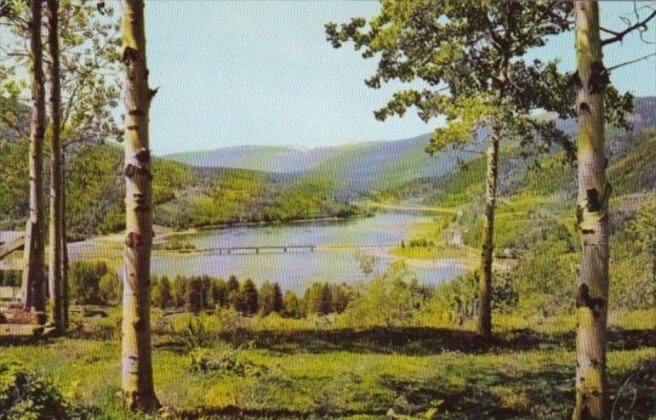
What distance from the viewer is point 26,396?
498cm

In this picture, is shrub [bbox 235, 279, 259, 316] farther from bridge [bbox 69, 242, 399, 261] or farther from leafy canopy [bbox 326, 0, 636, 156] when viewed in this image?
leafy canopy [bbox 326, 0, 636, 156]

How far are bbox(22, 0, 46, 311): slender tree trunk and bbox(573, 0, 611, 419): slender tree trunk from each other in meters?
9.81

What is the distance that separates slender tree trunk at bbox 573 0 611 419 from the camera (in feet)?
14.1

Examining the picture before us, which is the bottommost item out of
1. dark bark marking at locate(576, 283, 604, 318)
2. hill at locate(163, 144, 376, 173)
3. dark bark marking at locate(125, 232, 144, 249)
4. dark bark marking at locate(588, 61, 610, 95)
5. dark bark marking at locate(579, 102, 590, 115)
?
dark bark marking at locate(576, 283, 604, 318)

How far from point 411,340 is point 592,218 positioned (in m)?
Answer: 8.61

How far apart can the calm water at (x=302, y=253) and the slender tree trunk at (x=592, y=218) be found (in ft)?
60.1

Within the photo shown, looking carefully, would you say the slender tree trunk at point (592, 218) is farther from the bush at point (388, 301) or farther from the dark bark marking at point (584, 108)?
the bush at point (388, 301)

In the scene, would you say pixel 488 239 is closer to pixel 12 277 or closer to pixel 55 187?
pixel 55 187

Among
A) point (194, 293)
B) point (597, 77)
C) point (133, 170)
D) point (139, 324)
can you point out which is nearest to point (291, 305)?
point (194, 293)

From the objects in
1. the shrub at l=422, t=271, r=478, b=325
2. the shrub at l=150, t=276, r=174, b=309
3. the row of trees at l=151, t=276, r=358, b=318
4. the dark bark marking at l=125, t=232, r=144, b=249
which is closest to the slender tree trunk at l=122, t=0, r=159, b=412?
the dark bark marking at l=125, t=232, r=144, b=249

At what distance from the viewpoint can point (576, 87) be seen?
4.45 meters

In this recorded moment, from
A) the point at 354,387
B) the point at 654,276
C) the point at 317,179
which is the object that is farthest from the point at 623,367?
the point at 317,179

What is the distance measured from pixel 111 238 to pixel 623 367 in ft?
A: 45.0

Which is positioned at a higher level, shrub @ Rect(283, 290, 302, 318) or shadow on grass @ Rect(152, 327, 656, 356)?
shadow on grass @ Rect(152, 327, 656, 356)
